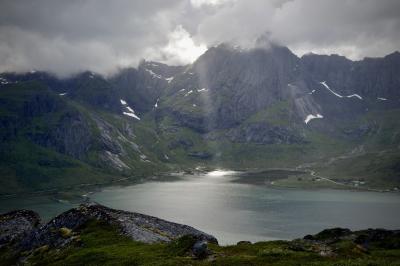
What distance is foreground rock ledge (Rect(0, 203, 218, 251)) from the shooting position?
1962 inches

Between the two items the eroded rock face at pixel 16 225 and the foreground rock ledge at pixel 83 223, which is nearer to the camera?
the foreground rock ledge at pixel 83 223

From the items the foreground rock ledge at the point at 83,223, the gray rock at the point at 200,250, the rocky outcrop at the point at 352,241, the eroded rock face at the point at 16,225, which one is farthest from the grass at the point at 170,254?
the eroded rock face at the point at 16,225

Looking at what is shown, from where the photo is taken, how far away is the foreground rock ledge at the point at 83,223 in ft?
164

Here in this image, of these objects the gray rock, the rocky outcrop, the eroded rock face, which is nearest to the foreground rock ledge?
the eroded rock face

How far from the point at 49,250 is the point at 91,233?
522 cm

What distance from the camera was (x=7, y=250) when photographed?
56.9m

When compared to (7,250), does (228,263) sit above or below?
A: above

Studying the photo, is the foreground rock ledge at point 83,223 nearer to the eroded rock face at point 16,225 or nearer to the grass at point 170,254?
the eroded rock face at point 16,225

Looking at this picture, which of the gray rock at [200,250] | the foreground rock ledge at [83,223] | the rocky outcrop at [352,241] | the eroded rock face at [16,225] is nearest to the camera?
the gray rock at [200,250]

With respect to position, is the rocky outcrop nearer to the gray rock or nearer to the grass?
the grass

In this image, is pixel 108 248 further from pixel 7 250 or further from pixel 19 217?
pixel 19 217

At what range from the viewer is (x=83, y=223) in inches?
2109

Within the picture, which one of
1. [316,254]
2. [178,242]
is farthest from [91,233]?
[316,254]

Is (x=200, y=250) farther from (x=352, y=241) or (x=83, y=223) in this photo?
(x=352, y=241)
